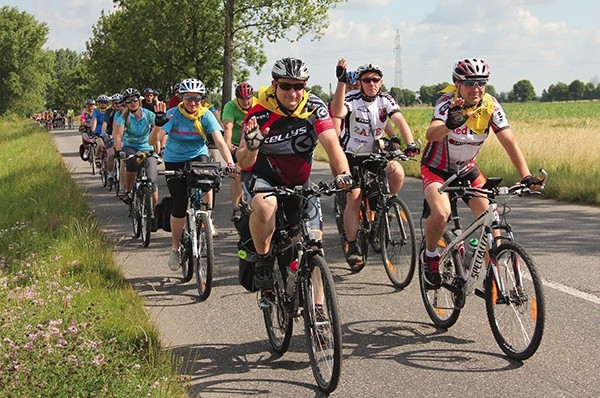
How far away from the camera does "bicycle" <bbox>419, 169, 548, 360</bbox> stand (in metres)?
5.21

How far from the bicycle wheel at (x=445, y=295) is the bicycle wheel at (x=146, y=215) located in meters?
4.91

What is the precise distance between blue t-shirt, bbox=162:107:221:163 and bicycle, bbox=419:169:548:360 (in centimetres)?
343

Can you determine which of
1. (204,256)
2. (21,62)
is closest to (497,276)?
(204,256)

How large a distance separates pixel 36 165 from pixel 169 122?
489 inches

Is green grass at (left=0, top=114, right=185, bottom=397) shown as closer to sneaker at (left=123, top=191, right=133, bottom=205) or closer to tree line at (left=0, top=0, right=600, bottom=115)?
sneaker at (left=123, top=191, right=133, bottom=205)

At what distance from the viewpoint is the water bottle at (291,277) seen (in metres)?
5.48

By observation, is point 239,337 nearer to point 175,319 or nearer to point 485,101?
point 175,319

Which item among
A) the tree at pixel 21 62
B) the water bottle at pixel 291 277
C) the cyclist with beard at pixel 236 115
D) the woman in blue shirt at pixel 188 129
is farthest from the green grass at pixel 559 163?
the tree at pixel 21 62

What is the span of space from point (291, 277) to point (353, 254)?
2917mm

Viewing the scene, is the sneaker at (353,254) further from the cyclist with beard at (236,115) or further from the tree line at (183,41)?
the tree line at (183,41)

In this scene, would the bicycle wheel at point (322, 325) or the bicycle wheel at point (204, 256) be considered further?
the bicycle wheel at point (204, 256)

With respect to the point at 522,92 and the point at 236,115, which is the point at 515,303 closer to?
the point at 236,115

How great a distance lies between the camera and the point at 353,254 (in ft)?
27.4

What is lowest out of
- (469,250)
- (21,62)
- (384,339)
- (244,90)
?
(384,339)
